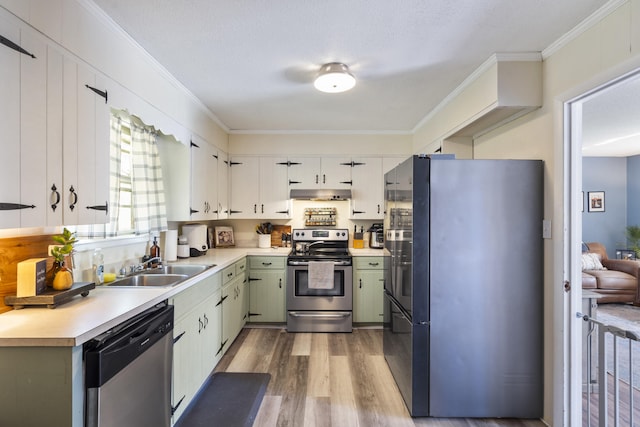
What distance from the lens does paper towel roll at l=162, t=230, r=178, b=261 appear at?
9.74 feet

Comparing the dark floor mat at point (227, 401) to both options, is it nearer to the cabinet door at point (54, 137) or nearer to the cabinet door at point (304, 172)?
the cabinet door at point (54, 137)

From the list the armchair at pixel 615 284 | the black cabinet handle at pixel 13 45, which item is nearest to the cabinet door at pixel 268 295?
the black cabinet handle at pixel 13 45

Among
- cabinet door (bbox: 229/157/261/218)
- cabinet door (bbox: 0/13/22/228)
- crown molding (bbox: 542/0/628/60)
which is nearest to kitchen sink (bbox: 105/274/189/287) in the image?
cabinet door (bbox: 0/13/22/228)

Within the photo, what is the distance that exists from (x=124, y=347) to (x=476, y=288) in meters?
2.04

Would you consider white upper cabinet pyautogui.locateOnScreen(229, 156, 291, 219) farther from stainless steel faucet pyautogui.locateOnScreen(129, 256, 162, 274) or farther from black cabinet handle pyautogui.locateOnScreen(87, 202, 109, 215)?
black cabinet handle pyautogui.locateOnScreen(87, 202, 109, 215)

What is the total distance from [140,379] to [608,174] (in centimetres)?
781

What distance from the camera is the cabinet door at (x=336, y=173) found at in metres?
4.16

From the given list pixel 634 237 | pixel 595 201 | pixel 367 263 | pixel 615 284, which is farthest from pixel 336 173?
pixel 634 237

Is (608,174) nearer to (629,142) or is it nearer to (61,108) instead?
(629,142)

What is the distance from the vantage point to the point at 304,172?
417cm

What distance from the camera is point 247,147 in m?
4.18

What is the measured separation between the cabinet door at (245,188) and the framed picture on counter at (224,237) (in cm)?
27

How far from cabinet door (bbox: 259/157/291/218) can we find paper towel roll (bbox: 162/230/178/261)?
1.33 metres

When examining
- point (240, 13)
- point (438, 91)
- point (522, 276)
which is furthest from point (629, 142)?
point (240, 13)
